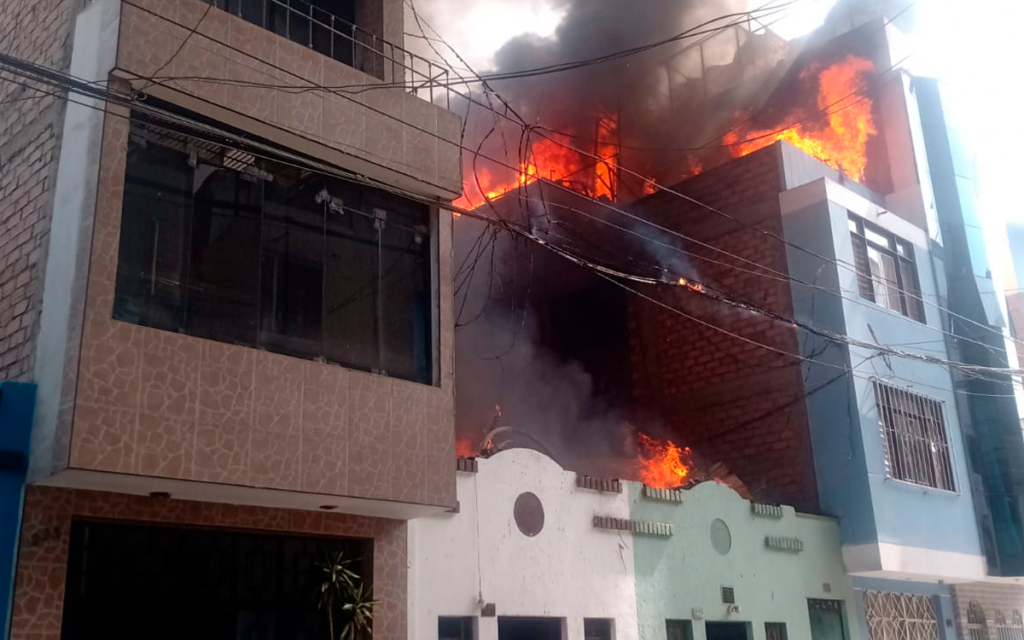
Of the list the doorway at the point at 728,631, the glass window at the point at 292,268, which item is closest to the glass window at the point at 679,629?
the doorway at the point at 728,631

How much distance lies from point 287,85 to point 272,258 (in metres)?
1.64

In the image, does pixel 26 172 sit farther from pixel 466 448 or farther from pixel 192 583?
pixel 466 448

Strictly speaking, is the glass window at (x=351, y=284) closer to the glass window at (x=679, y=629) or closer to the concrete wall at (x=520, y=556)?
the concrete wall at (x=520, y=556)

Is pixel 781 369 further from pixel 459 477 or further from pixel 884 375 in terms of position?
pixel 459 477

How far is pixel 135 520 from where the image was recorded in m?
7.63

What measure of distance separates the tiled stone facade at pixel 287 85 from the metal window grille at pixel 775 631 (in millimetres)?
7349

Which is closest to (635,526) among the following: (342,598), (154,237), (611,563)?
(611,563)

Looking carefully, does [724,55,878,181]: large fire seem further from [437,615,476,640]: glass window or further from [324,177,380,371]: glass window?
[437,615,476,640]: glass window

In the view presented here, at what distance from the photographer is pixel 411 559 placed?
9.31 metres

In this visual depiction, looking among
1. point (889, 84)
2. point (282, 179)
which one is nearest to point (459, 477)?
point (282, 179)

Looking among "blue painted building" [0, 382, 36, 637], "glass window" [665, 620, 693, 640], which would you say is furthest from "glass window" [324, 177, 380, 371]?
"glass window" [665, 620, 693, 640]

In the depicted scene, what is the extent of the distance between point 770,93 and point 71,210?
1793 cm

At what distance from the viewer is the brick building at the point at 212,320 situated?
23.7 ft

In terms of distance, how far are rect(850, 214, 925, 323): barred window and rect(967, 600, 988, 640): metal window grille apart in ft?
16.6
